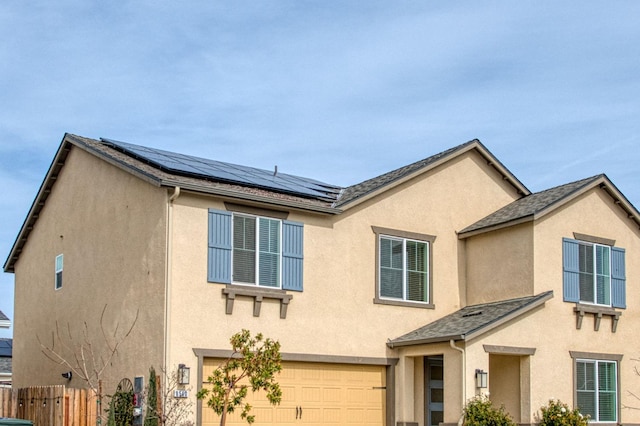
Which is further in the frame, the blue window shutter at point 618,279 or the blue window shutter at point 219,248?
the blue window shutter at point 618,279

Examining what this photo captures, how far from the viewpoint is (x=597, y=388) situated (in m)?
21.7

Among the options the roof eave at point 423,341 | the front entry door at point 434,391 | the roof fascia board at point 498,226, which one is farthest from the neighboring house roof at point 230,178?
the front entry door at point 434,391

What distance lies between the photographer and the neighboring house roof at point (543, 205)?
2148 centimetres

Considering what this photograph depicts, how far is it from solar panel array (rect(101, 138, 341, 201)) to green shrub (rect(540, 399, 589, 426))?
695 cm

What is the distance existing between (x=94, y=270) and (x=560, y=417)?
11.2m

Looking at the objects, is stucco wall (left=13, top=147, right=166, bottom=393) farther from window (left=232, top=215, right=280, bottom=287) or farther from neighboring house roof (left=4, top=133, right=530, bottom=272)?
window (left=232, top=215, right=280, bottom=287)

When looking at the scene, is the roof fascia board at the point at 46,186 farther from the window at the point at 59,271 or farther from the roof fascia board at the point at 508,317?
the roof fascia board at the point at 508,317

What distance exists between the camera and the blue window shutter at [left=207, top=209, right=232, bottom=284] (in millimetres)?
18438

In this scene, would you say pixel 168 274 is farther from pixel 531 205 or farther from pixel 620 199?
pixel 620 199

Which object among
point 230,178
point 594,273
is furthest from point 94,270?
point 594,273

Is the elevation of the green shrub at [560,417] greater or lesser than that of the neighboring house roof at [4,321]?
lesser

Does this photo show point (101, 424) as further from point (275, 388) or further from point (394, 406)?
point (394, 406)

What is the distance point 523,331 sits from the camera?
66.5ft

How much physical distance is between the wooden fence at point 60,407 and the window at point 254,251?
12.7ft
